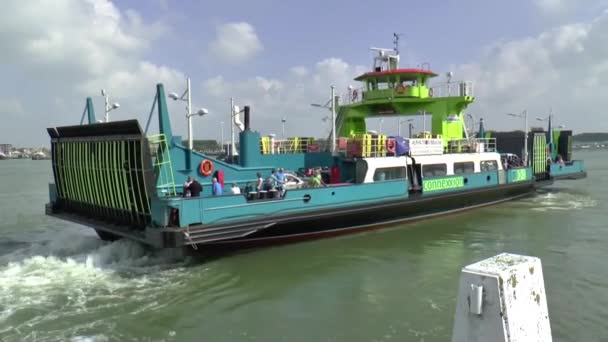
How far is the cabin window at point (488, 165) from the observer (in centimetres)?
1641

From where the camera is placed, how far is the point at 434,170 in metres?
14.4

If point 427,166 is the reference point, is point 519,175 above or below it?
below

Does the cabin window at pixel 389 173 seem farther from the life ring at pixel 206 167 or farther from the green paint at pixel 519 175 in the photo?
the green paint at pixel 519 175

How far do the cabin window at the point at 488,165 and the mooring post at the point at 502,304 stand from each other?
1432 centimetres

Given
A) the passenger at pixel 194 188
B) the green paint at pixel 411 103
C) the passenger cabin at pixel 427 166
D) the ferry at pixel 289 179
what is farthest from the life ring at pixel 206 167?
the green paint at pixel 411 103

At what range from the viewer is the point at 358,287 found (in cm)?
816

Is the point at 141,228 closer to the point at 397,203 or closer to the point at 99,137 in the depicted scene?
the point at 99,137

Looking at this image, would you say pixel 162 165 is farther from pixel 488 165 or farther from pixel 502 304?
pixel 488 165

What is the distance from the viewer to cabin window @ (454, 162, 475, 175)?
15.3 meters

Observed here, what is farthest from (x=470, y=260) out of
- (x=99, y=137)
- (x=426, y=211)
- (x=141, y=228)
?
(x=99, y=137)

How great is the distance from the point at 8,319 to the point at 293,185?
6732mm

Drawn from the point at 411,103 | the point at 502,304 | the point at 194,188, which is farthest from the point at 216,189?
the point at 411,103

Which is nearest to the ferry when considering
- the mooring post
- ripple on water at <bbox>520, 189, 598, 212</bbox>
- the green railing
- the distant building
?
the green railing

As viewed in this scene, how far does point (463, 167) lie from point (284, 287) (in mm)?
9597
